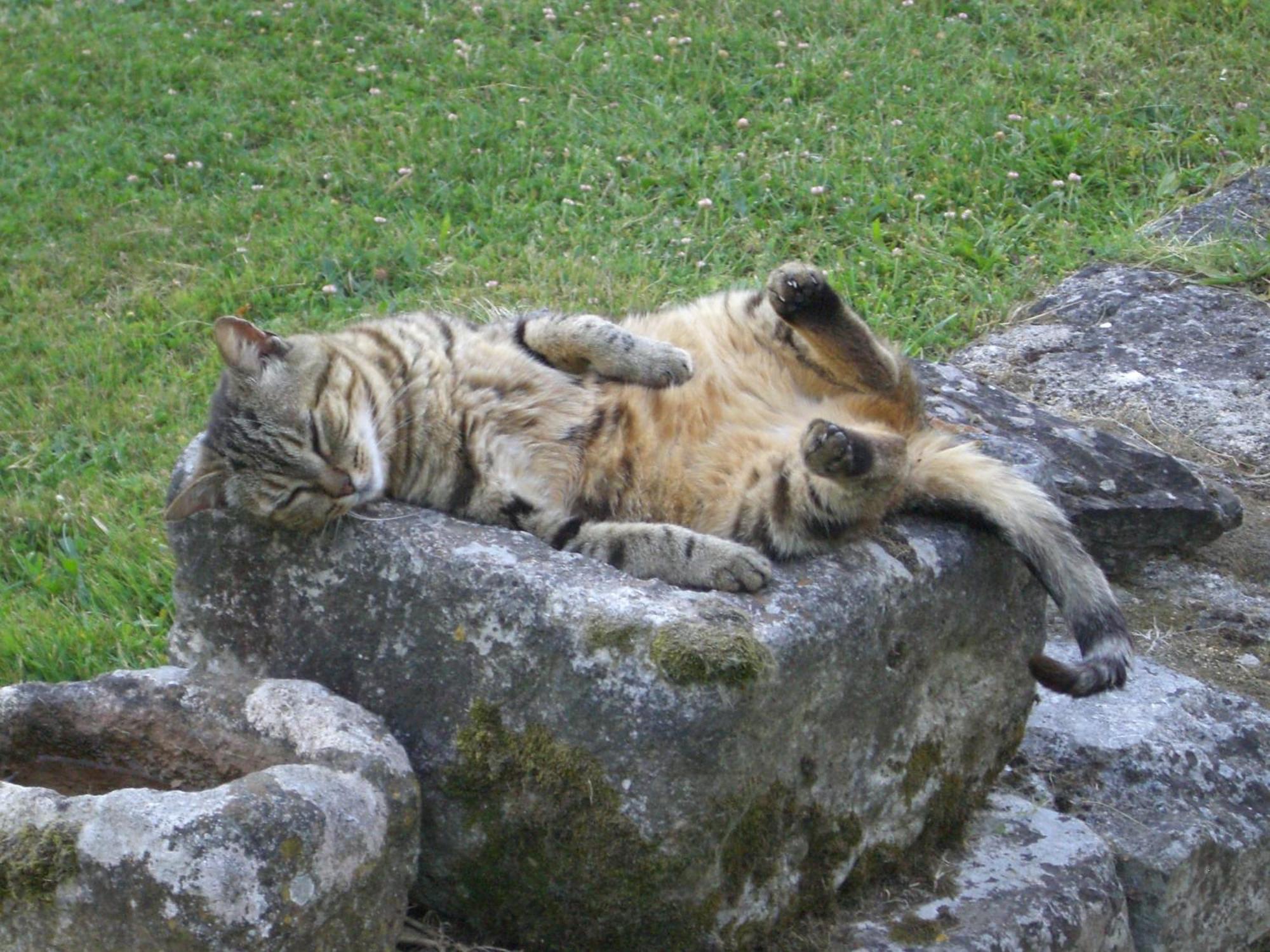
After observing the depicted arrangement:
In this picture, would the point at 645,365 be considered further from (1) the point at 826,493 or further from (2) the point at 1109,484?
(2) the point at 1109,484

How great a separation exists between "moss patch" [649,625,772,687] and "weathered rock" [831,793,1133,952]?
2.67ft

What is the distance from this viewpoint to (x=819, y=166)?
7.16m

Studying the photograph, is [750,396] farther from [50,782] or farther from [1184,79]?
[1184,79]

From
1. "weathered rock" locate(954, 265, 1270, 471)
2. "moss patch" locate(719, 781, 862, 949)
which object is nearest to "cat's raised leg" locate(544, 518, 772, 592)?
"moss patch" locate(719, 781, 862, 949)

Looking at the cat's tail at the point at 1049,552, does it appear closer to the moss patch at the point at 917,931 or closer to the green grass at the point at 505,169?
the moss patch at the point at 917,931

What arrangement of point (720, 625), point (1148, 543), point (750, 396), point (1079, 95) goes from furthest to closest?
point (1079, 95) < point (1148, 543) < point (750, 396) < point (720, 625)

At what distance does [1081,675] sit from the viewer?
Answer: 343 centimetres

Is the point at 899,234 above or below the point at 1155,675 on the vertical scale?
above

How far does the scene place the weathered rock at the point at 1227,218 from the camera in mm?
6715

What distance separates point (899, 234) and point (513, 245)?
1.91 m

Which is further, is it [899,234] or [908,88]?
[908,88]

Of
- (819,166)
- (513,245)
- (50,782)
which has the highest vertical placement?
(819,166)

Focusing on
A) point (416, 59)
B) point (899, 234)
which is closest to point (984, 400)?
point (899, 234)

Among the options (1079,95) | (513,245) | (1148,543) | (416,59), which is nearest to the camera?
(1148,543)
